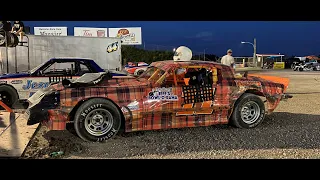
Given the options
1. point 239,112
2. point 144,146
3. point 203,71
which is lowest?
point 144,146

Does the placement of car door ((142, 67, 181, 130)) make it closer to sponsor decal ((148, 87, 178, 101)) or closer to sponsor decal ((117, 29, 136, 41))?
sponsor decal ((148, 87, 178, 101))

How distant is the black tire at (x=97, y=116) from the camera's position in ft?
17.7

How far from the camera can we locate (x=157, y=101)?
5.77 meters

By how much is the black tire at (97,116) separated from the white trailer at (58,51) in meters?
10.9

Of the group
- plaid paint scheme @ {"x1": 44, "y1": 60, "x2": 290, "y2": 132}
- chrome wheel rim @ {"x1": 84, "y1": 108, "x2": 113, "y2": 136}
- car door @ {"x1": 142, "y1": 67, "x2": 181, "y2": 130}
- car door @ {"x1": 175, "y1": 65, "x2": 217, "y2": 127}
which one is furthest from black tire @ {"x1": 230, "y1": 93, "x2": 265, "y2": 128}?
chrome wheel rim @ {"x1": 84, "y1": 108, "x2": 113, "y2": 136}

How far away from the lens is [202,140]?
5.67 metres

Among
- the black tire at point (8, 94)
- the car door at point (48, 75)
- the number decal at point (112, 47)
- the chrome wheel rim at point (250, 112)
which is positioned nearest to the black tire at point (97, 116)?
the chrome wheel rim at point (250, 112)

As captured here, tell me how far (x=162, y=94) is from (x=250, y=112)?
1956mm
